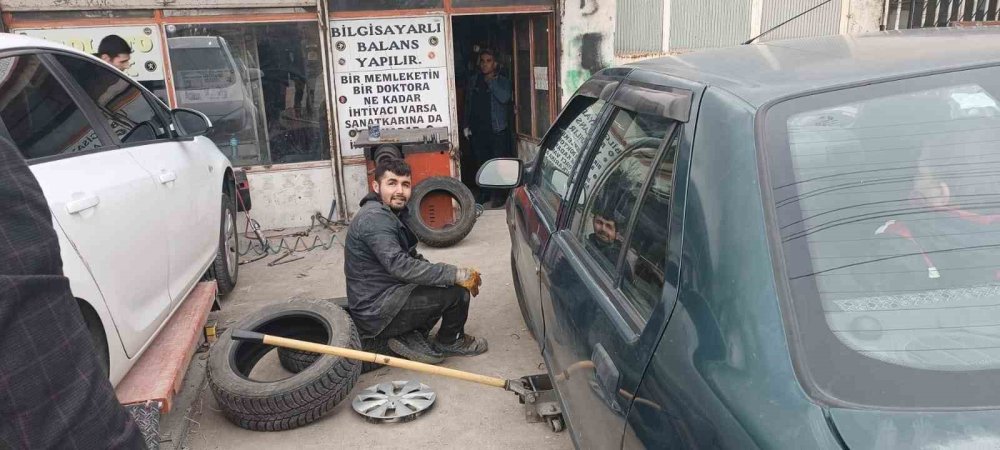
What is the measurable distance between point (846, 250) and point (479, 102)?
8018 millimetres

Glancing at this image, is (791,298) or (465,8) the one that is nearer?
(791,298)

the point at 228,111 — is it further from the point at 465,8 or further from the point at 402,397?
the point at 402,397

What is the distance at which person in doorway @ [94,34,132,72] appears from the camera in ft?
20.0

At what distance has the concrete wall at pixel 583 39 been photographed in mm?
7480

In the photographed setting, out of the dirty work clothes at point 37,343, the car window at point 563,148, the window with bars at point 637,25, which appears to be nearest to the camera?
the dirty work clothes at point 37,343

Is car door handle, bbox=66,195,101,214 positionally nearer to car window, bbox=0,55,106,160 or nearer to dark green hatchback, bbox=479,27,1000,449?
car window, bbox=0,55,106,160

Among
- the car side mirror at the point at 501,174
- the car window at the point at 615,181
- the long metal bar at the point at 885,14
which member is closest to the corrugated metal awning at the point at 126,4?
the car side mirror at the point at 501,174

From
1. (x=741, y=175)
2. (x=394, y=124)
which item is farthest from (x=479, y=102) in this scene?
(x=741, y=175)

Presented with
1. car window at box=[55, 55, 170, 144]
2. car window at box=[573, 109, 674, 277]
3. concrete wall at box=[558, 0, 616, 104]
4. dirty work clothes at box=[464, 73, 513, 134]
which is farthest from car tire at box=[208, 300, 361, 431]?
dirty work clothes at box=[464, 73, 513, 134]

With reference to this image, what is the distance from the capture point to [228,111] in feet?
23.6

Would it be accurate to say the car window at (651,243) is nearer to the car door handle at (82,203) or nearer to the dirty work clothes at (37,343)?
the dirty work clothes at (37,343)

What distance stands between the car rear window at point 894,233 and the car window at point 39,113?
A: 8.36 feet

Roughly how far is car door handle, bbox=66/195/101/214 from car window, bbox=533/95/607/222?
1.81m

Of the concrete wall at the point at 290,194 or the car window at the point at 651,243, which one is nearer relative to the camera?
the car window at the point at 651,243
